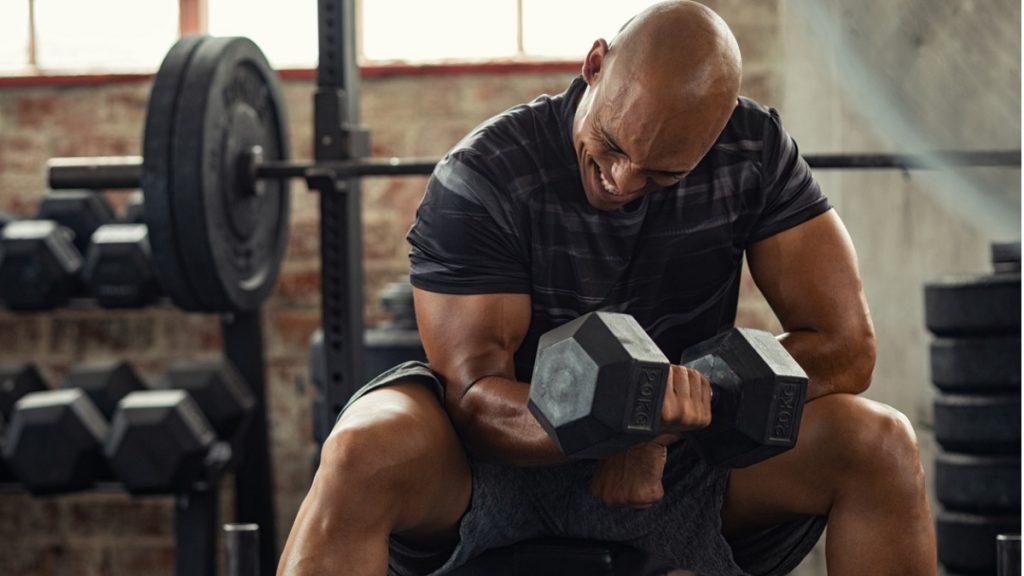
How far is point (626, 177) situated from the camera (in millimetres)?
1207

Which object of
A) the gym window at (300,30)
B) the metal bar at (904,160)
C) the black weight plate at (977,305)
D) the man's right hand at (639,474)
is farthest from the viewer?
the gym window at (300,30)

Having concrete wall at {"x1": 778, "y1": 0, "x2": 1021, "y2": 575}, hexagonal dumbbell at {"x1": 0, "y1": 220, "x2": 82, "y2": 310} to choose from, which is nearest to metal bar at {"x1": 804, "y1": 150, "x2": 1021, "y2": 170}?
concrete wall at {"x1": 778, "y1": 0, "x2": 1021, "y2": 575}

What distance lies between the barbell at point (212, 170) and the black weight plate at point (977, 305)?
352 mm

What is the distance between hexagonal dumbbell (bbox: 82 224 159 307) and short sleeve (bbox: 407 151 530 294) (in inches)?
66.8

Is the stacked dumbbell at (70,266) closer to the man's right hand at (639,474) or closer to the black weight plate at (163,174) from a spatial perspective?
the black weight plate at (163,174)

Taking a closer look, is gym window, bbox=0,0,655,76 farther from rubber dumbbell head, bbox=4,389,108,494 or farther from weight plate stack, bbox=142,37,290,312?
rubber dumbbell head, bbox=4,389,108,494

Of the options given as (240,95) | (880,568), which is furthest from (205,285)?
(880,568)

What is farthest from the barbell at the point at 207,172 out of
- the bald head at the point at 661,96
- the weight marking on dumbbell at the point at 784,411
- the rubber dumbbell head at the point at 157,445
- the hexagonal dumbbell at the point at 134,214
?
the weight marking on dumbbell at the point at 784,411

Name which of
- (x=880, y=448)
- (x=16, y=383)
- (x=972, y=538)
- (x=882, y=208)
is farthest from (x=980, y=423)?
(x=16, y=383)

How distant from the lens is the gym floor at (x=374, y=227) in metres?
A: 3.05

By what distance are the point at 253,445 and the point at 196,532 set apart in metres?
0.28

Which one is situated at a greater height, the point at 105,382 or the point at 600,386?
the point at 600,386

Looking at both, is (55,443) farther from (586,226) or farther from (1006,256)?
(1006,256)

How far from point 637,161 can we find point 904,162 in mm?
1087
